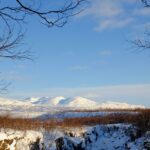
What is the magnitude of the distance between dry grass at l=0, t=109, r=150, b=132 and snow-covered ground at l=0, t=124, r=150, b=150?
0.45 meters

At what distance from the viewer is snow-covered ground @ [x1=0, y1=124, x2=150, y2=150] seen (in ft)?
48.2

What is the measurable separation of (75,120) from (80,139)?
719 centimetres

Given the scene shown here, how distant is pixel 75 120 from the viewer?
26.6m

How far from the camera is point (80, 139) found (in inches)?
763

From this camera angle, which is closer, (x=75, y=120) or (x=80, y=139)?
(x=80, y=139)

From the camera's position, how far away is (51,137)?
1703 cm

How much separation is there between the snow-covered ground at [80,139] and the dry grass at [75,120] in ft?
1.48

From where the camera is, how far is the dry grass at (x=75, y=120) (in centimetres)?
1733

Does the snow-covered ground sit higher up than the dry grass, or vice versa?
the dry grass

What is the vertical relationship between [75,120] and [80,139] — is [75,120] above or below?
above

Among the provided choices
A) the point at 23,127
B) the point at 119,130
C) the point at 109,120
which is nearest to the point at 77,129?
the point at 119,130

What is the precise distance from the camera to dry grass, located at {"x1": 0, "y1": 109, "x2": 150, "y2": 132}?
1733 cm

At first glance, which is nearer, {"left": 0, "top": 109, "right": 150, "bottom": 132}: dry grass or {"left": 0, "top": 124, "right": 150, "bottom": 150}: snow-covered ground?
{"left": 0, "top": 124, "right": 150, "bottom": 150}: snow-covered ground

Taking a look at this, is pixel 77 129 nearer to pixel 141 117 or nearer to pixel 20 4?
pixel 141 117
